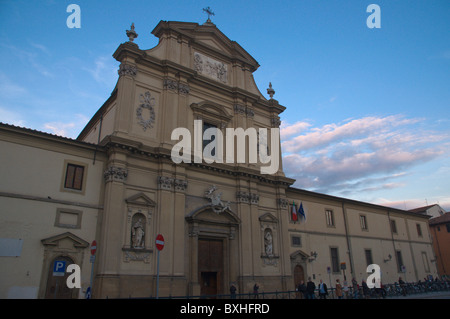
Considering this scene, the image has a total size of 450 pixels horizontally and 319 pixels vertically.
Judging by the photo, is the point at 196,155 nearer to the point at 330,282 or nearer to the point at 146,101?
the point at 146,101

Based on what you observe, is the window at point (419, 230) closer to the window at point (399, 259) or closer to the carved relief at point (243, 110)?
the window at point (399, 259)

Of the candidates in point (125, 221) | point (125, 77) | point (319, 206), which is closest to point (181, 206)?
point (125, 221)

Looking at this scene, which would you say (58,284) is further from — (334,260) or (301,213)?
(334,260)

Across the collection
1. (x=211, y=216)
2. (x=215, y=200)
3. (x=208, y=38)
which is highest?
(x=208, y=38)

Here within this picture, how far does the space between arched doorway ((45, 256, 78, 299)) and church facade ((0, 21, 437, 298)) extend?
0.05 m

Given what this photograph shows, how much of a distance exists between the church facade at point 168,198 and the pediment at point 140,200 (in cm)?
7

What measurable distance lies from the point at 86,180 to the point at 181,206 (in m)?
5.84

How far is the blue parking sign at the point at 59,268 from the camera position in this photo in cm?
1722

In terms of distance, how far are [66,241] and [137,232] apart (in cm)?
373

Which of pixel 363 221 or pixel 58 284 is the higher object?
pixel 363 221

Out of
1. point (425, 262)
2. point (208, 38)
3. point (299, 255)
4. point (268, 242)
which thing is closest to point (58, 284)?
point (268, 242)

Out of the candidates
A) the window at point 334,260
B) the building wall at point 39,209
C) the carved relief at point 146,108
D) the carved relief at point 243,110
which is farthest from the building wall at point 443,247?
the building wall at point 39,209

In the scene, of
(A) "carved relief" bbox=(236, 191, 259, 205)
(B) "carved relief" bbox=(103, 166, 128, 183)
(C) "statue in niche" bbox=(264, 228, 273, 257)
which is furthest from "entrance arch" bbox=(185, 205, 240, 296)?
(B) "carved relief" bbox=(103, 166, 128, 183)

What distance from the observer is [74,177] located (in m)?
19.5
